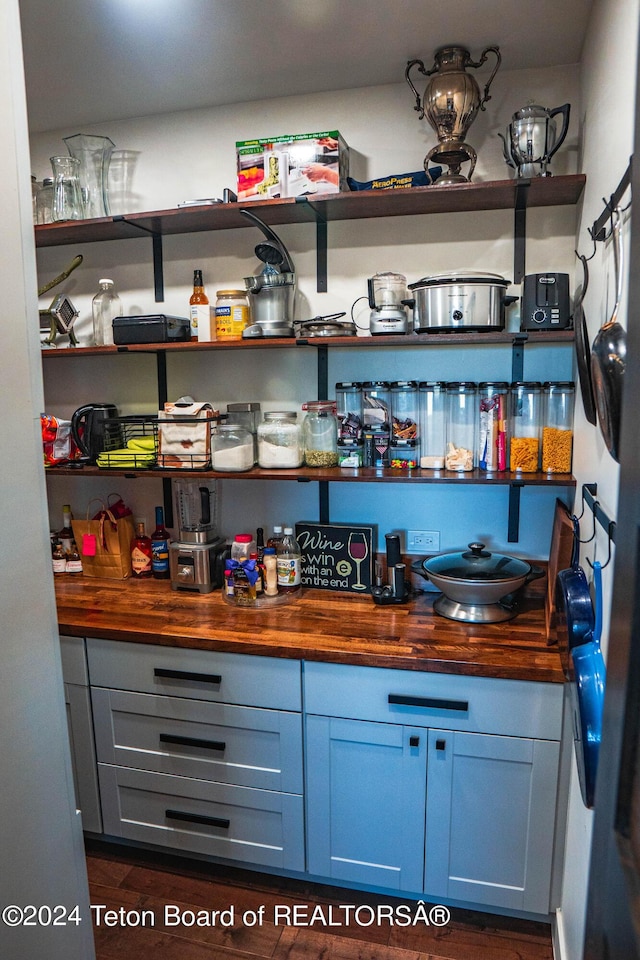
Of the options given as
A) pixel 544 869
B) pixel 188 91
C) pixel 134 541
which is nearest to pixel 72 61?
pixel 188 91

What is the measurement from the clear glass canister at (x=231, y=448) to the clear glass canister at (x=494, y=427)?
80 cm

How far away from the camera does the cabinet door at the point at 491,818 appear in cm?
180

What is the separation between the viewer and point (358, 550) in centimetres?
232

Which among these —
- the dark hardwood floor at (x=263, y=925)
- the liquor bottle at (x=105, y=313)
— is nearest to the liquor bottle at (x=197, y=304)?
the liquor bottle at (x=105, y=313)

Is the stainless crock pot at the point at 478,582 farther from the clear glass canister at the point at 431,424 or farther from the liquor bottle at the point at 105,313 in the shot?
the liquor bottle at the point at 105,313

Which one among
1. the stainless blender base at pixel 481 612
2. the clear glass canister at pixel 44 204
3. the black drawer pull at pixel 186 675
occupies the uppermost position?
the clear glass canister at pixel 44 204

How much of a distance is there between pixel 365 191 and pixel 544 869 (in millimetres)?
2040

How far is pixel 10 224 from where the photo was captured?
113cm

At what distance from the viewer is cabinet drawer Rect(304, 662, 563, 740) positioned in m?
1.77

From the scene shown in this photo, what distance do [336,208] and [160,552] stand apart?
1406 millimetres

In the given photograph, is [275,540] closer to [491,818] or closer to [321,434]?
[321,434]

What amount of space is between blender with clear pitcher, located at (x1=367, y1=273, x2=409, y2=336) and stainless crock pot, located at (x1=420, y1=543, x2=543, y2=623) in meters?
0.75

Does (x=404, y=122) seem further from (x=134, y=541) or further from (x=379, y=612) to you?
(x=134, y=541)

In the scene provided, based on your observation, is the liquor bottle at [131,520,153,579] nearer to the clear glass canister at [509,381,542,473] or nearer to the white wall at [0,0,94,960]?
the white wall at [0,0,94,960]
